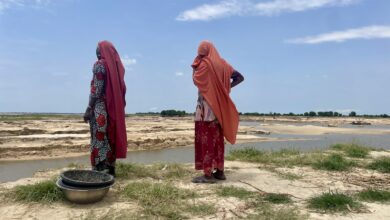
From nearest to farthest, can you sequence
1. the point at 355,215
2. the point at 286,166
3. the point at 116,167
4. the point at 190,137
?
the point at 355,215 < the point at 116,167 < the point at 286,166 < the point at 190,137

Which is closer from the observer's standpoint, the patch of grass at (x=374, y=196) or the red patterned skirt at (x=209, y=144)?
the patch of grass at (x=374, y=196)

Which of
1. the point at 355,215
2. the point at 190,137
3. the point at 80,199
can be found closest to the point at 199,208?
the point at 80,199

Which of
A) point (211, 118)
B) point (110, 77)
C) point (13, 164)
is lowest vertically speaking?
point (13, 164)

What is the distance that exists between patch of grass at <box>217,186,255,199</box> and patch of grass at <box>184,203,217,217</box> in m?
0.54

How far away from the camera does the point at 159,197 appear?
481 centimetres

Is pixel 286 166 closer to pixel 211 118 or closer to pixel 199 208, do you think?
pixel 211 118

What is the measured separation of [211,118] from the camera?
19.2 feet

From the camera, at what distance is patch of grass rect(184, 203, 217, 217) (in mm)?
4352

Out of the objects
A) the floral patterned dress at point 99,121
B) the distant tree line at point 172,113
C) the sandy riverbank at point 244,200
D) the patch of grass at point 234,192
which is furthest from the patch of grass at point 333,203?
the distant tree line at point 172,113

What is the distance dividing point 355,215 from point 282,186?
4.97ft

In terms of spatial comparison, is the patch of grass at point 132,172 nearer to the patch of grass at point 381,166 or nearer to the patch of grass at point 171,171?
the patch of grass at point 171,171

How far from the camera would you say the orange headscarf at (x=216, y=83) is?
584 centimetres

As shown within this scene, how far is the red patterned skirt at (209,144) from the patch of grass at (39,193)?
1955 mm

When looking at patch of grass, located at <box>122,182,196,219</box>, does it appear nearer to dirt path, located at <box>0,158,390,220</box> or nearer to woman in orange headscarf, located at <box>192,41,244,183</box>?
dirt path, located at <box>0,158,390,220</box>
